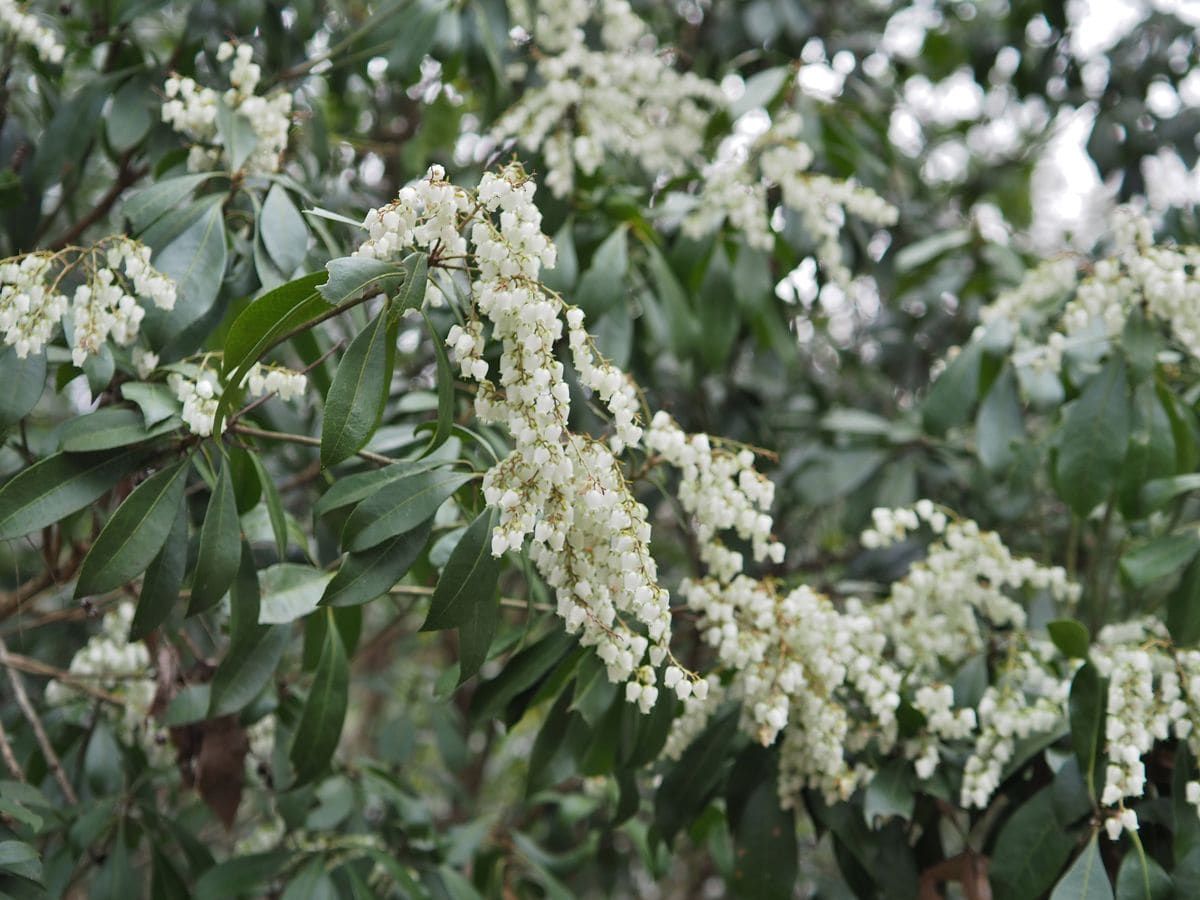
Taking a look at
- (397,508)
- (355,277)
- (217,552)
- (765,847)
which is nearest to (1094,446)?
(765,847)

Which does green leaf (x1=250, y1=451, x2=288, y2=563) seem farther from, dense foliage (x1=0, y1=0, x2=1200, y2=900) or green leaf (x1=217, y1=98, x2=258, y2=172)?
green leaf (x1=217, y1=98, x2=258, y2=172)

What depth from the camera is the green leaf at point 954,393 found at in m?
2.47

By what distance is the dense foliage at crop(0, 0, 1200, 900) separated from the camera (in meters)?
1.54

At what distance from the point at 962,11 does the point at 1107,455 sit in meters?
2.36

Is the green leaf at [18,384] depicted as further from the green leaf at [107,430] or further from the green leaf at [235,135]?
the green leaf at [235,135]

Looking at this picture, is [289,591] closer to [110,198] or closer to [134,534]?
[134,534]

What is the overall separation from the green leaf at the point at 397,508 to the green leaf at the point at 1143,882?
3.68ft

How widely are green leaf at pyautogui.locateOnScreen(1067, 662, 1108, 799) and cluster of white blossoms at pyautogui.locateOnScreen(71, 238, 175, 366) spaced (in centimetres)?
145

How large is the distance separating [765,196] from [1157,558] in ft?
3.41

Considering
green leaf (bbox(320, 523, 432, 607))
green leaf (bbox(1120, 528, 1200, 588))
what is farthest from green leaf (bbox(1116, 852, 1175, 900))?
green leaf (bbox(320, 523, 432, 607))

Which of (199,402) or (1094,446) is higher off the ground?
(199,402)

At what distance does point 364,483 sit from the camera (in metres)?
1.62

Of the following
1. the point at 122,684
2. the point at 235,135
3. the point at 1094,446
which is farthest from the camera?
the point at 122,684

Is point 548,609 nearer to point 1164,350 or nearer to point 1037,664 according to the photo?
point 1037,664
